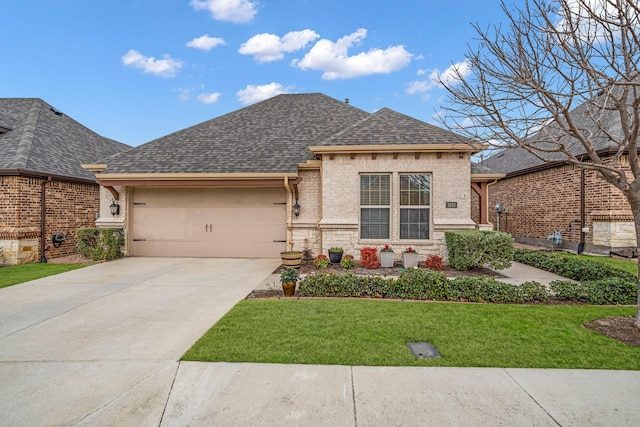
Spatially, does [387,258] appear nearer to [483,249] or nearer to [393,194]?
[393,194]

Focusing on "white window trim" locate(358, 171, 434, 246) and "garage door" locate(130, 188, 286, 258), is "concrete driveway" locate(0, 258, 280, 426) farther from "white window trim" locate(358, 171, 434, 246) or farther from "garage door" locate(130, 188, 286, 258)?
"white window trim" locate(358, 171, 434, 246)

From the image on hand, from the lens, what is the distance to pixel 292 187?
948 centimetres

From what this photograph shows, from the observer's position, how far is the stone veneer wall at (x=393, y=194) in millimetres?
8469

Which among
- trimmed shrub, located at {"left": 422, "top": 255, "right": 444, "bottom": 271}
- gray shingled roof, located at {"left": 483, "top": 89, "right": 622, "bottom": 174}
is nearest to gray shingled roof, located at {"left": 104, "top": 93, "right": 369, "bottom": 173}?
trimmed shrub, located at {"left": 422, "top": 255, "right": 444, "bottom": 271}

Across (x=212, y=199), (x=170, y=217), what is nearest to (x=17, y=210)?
(x=170, y=217)

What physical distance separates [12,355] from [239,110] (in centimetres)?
1202

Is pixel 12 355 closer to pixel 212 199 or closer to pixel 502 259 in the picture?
pixel 212 199

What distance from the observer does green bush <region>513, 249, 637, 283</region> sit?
640 centimetres

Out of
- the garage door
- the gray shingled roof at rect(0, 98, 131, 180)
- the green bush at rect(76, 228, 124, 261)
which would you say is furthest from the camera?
the garage door

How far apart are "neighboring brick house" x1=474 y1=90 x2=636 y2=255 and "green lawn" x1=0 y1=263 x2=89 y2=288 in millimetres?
11764

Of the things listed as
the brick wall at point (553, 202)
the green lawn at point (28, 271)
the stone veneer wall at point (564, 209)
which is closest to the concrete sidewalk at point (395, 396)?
the green lawn at point (28, 271)

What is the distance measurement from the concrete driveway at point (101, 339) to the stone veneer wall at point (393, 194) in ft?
9.20

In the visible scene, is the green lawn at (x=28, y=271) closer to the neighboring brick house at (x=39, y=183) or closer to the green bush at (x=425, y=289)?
the neighboring brick house at (x=39, y=183)

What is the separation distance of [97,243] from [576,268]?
13.2 meters
